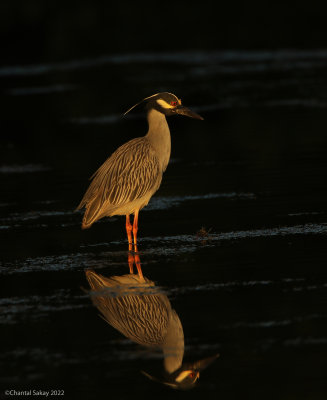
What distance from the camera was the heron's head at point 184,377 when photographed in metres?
7.37

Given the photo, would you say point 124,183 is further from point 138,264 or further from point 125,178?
point 138,264

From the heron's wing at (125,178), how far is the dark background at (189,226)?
0.43m

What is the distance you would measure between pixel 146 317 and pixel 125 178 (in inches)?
126

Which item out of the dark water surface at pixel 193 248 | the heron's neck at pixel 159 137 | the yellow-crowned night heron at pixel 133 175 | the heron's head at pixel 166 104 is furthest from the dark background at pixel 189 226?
the heron's head at pixel 166 104

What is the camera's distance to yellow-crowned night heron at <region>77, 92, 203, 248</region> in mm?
11383

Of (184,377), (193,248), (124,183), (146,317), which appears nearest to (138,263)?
(193,248)

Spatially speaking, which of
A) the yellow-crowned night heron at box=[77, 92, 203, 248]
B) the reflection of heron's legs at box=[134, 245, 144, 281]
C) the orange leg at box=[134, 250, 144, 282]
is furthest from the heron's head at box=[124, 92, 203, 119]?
the orange leg at box=[134, 250, 144, 282]

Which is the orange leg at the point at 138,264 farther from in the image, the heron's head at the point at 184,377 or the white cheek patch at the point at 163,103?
the heron's head at the point at 184,377

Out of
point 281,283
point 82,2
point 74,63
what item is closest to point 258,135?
point 281,283

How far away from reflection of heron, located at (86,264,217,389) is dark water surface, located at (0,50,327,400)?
3.5 inches

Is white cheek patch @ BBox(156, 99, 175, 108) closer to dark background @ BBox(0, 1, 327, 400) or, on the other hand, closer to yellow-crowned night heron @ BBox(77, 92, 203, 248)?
yellow-crowned night heron @ BBox(77, 92, 203, 248)

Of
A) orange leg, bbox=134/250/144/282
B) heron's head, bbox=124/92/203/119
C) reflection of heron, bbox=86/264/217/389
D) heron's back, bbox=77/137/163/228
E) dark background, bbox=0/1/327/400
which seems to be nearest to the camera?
reflection of heron, bbox=86/264/217/389

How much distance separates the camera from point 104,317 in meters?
8.67

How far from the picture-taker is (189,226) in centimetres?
1170
